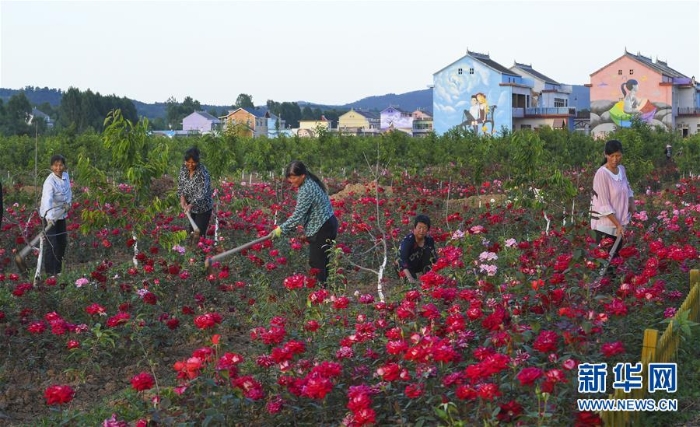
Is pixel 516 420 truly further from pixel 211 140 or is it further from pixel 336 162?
pixel 336 162

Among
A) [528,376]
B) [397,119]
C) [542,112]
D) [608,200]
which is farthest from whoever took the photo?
[397,119]

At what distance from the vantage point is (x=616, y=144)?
6.91 meters

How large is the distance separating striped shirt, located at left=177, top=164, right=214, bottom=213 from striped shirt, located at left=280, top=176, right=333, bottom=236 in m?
2.15

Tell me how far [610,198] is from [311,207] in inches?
→ 97.1

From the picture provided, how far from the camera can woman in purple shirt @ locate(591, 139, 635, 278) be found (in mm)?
6898

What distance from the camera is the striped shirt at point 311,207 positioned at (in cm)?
734

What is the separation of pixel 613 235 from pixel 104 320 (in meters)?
4.09

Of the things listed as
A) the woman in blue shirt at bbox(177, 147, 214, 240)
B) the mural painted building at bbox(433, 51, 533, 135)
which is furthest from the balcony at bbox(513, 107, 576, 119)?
the woman in blue shirt at bbox(177, 147, 214, 240)

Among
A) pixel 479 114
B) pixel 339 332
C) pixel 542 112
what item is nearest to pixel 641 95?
pixel 542 112

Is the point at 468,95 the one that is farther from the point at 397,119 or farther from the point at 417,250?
the point at 417,250

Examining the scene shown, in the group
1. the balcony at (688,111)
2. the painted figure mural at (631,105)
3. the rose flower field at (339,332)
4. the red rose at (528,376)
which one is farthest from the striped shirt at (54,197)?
the balcony at (688,111)

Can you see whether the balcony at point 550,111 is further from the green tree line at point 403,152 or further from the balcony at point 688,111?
the green tree line at point 403,152

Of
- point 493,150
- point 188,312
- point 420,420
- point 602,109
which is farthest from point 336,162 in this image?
point 602,109

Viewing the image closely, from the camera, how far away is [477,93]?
6656 centimetres
